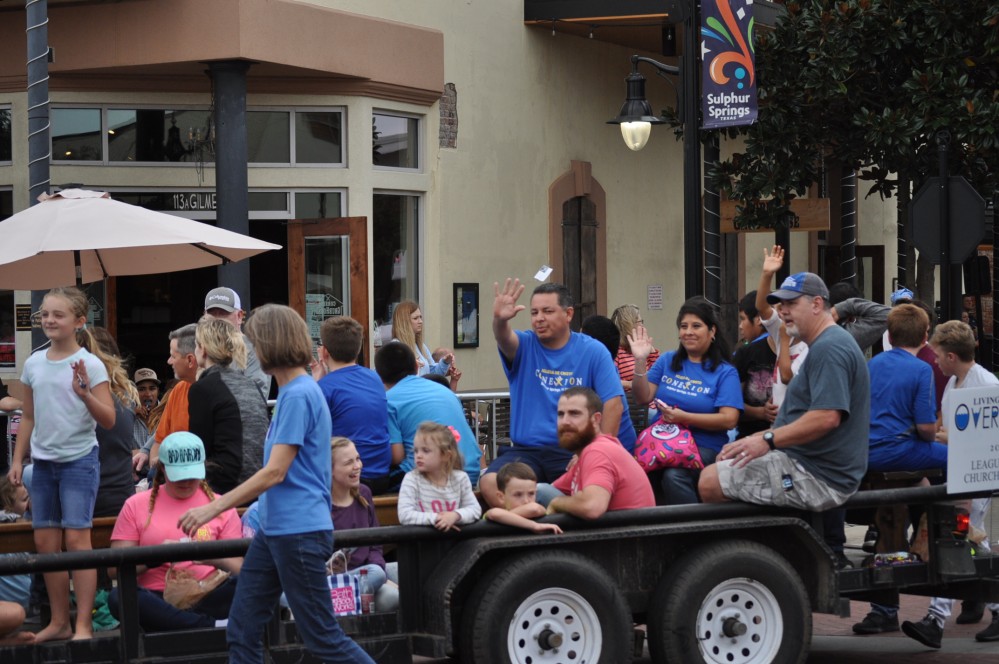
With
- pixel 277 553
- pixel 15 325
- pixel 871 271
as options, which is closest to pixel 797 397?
pixel 277 553

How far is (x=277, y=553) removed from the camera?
19.8 ft

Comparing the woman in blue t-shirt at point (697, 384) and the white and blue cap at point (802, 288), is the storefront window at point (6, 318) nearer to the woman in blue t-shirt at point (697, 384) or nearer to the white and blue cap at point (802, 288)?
the woman in blue t-shirt at point (697, 384)

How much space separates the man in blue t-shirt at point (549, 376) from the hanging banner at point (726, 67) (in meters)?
4.31

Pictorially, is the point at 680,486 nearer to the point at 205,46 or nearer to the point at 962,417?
the point at 962,417

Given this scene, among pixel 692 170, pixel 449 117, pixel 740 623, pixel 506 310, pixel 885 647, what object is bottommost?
pixel 885 647

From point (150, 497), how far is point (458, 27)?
1068cm

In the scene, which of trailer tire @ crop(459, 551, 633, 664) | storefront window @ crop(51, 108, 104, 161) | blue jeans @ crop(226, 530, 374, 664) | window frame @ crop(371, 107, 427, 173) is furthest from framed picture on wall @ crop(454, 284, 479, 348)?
blue jeans @ crop(226, 530, 374, 664)

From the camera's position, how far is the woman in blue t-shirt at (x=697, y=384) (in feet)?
26.4

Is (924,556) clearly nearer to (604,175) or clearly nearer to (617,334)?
(617,334)

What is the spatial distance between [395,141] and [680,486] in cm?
910

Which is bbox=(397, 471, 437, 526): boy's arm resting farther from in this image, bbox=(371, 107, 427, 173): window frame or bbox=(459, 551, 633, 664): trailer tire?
bbox=(371, 107, 427, 173): window frame

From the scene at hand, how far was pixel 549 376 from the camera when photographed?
26.1ft

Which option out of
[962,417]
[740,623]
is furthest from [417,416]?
[962,417]

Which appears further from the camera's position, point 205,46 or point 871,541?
point 205,46
